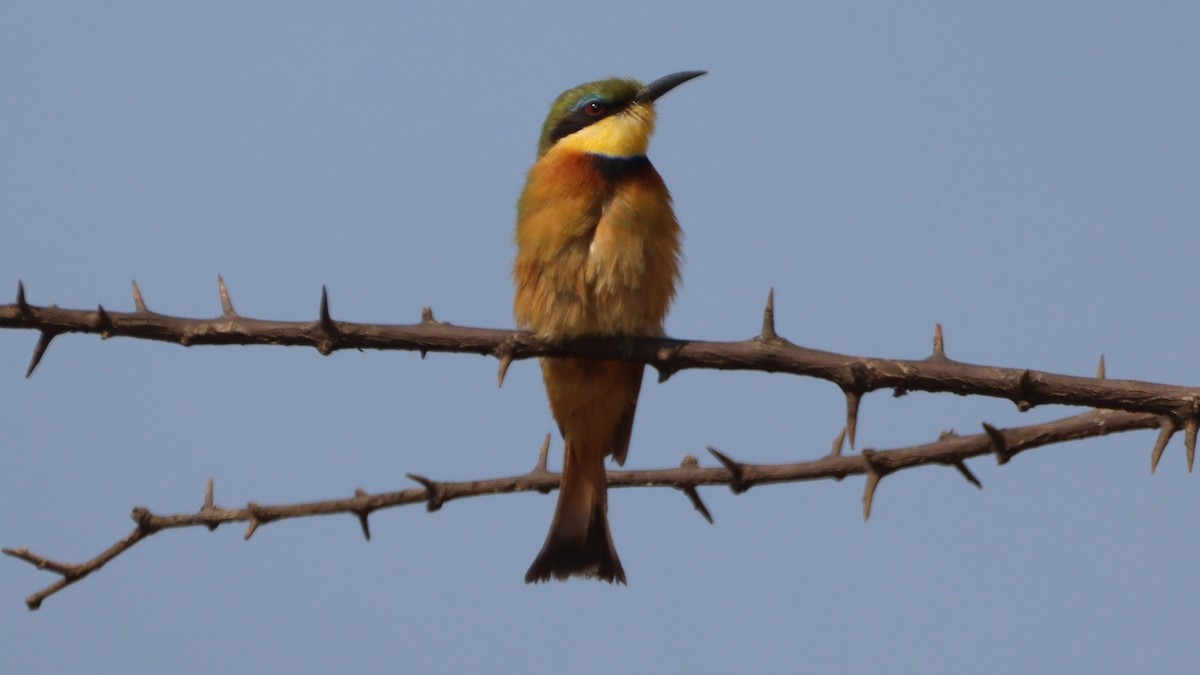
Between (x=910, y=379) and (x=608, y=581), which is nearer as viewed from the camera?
(x=910, y=379)

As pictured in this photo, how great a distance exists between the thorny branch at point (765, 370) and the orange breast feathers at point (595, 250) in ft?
2.08

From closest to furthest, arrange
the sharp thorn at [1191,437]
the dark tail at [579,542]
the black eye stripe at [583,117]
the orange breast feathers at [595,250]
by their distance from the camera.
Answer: the sharp thorn at [1191,437] < the orange breast feathers at [595,250] < the dark tail at [579,542] < the black eye stripe at [583,117]

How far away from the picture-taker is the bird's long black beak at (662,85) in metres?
4.94

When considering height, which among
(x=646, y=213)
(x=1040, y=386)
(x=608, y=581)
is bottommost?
(x=608, y=581)

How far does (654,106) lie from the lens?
195 inches

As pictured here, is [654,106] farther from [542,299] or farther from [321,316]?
[321,316]

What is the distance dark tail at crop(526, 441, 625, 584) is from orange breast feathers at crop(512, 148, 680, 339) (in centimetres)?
69

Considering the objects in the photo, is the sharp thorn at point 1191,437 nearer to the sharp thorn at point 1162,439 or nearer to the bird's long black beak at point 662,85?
the sharp thorn at point 1162,439

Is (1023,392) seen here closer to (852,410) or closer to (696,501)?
(852,410)

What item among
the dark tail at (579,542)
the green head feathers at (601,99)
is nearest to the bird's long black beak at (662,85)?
the green head feathers at (601,99)

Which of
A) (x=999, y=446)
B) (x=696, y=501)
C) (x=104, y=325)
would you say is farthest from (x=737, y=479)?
(x=104, y=325)

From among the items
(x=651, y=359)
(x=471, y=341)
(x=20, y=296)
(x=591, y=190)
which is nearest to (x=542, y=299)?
(x=591, y=190)

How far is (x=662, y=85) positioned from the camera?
4.94 metres

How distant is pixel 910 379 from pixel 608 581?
6.45 feet
